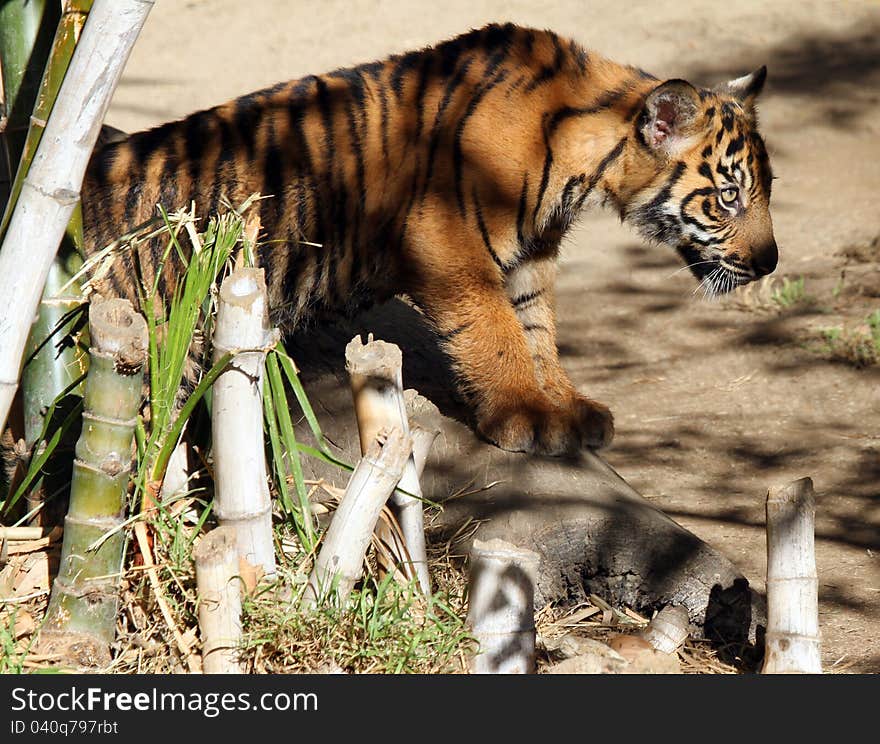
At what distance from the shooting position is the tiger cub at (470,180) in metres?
3.69

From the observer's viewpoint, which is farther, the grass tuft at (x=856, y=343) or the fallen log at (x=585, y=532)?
the grass tuft at (x=856, y=343)

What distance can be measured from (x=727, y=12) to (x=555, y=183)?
6120mm

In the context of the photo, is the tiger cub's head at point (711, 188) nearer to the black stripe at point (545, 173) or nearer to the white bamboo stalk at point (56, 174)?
the black stripe at point (545, 173)

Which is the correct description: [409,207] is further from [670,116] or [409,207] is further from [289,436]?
[289,436]

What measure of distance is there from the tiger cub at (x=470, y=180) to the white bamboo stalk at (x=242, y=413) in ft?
3.91

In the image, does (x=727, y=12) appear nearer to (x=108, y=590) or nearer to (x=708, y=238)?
(x=708, y=238)

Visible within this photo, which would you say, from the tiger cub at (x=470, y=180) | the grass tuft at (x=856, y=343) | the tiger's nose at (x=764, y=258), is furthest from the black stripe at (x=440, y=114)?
the grass tuft at (x=856, y=343)

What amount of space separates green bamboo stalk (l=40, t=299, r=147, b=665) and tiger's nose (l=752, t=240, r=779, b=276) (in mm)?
2289

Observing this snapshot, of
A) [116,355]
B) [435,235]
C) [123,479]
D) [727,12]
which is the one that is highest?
[727,12]

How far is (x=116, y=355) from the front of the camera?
2287 mm

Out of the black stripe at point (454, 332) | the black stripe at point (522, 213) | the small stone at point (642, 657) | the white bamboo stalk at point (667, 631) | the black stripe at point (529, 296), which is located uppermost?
the black stripe at point (522, 213)
